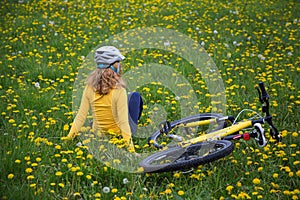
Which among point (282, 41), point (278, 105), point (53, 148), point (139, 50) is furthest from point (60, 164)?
point (282, 41)

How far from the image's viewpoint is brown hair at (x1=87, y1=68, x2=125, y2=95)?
4121 mm

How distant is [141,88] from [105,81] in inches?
67.8

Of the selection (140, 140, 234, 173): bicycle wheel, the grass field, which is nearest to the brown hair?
the grass field

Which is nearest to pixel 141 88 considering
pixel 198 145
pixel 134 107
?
pixel 134 107

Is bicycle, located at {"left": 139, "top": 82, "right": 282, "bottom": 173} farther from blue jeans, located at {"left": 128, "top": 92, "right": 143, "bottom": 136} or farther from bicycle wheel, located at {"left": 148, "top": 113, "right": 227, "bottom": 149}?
blue jeans, located at {"left": 128, "top": 92, "right": 143, "bottom": 136}

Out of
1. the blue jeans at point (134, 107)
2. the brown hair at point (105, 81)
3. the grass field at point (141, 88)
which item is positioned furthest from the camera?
the blue jeans at point (134, 107)

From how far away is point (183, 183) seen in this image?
145 inches

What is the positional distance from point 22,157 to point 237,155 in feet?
6.82

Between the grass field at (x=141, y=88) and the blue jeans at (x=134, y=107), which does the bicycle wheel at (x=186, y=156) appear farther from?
the blue jeans at (x=134, y=107)

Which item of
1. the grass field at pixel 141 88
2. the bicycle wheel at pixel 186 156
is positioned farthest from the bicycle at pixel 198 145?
the grass field at pixel 141 88

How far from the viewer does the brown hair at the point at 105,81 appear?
4.12m

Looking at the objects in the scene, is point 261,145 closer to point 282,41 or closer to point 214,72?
point 214,72

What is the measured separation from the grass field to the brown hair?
60cm

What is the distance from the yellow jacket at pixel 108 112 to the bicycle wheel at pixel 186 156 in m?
0.33
